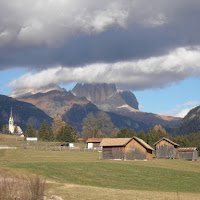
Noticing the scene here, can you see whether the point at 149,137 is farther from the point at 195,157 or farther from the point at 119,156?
the point at 119,156

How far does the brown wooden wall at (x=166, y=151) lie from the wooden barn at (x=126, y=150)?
17.6 meters

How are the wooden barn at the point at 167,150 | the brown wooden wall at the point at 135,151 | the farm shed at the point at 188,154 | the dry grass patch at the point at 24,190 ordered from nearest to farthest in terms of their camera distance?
the dry grass patch at the point at 24,190 < the brown wooden wall at the point at 135,151 < the wooden barn at the point at 167,150 < the farm shed at the point at 188,154

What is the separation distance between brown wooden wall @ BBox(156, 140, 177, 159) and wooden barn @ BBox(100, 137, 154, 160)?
17561mm

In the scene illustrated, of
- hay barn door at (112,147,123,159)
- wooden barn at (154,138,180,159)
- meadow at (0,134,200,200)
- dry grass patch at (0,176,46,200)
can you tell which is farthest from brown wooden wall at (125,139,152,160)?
dry grass patch at (0,176,46,200)

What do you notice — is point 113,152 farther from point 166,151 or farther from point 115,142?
point 166,151

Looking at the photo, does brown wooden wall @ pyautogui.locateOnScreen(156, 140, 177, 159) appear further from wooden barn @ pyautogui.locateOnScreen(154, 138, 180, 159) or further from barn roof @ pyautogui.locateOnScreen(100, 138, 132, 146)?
barn roof @ pyautogui.locateOnScreen(100, 138, 132, 146)

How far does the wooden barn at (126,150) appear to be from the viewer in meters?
86.6

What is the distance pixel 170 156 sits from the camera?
4112 inches

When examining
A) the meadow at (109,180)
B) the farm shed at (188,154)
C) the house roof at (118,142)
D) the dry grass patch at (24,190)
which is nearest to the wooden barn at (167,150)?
the farm shed at (188,154)

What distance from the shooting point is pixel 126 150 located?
86.8m

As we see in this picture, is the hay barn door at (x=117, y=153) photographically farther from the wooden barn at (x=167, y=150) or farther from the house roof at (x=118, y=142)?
the wooden barn at (x=167, y=150)

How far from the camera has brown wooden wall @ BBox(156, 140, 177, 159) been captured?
105m

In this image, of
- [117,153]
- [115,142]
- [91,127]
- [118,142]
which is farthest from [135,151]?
[91,127]

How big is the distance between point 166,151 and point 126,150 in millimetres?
22259
